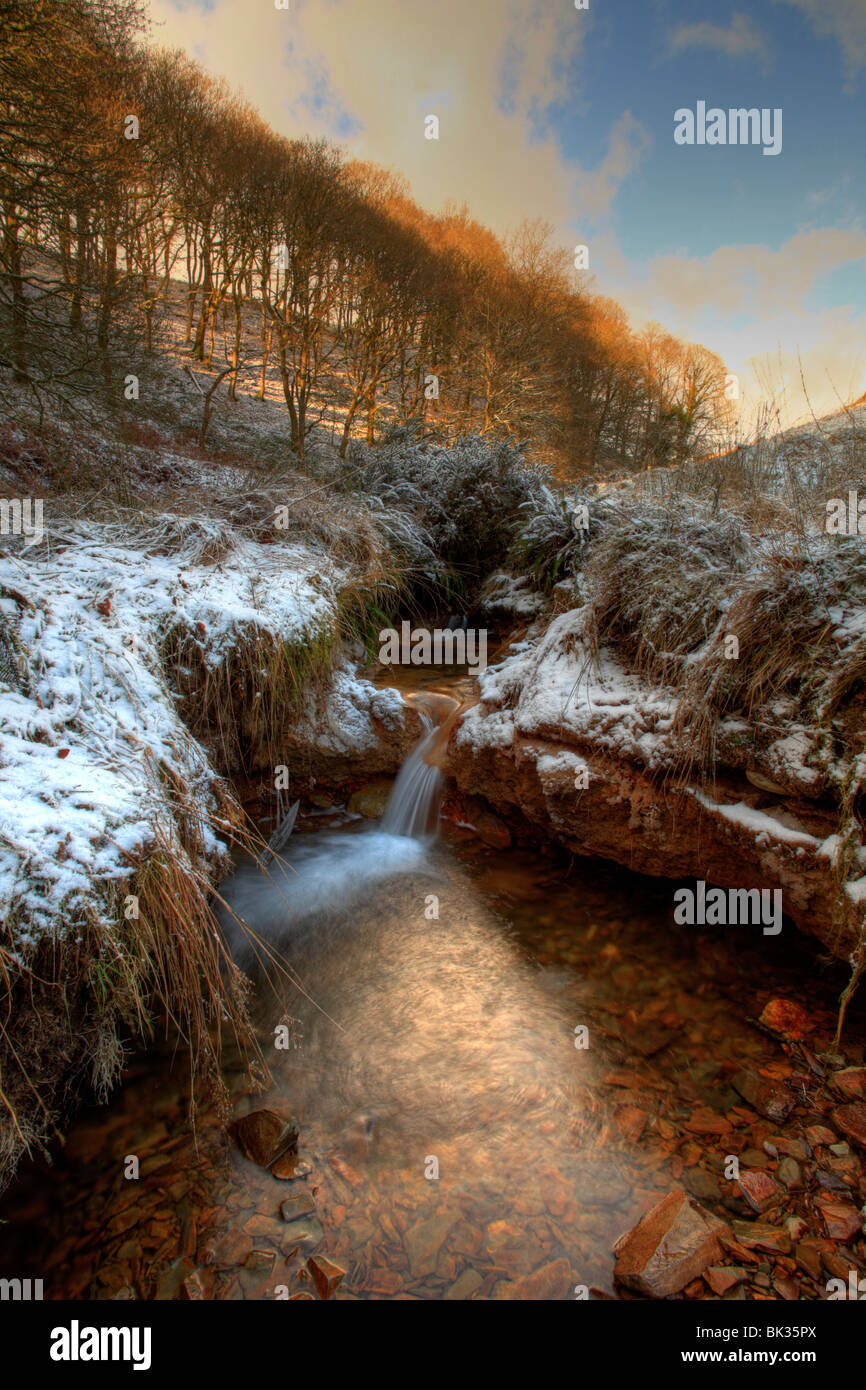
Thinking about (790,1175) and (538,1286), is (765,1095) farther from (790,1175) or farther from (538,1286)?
(538,1286)

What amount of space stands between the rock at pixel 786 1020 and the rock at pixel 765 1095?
28 centimetres

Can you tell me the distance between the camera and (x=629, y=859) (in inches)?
139

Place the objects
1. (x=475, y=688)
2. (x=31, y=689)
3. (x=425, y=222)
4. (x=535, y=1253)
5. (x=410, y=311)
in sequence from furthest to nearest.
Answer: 1. (x=425, y=222)
2. (x=410, y=311)
3. (x=475, y=688)
4. (x=31, y=689)
5. (x=535, y=1253)

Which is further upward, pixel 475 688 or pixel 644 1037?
pixel 475 688

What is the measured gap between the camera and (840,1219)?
1892 mm

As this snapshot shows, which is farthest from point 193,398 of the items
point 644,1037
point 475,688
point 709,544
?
point 644,1037

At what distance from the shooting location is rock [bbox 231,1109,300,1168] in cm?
215

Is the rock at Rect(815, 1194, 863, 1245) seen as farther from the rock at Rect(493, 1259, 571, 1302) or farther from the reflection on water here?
the rock at Rect(493, 1259, 571, 1302)

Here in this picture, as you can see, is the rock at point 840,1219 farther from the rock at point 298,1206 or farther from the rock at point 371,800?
the rock at point 371,800

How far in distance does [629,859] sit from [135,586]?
3.51 m

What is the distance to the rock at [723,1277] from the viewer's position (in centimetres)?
176

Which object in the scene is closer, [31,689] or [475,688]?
[31,689]

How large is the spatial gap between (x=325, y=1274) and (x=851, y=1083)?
2.06 meters
